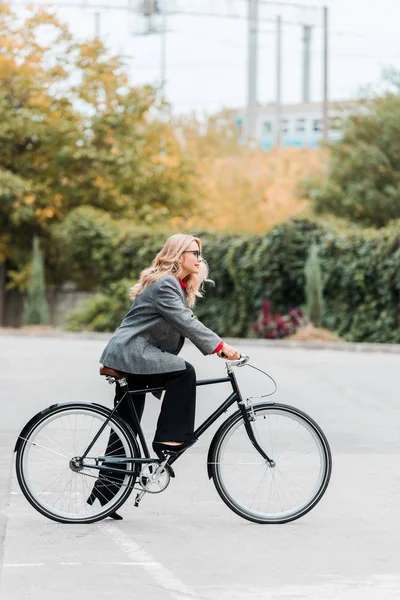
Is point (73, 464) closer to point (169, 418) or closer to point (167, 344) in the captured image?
Answer: point (169, 418)

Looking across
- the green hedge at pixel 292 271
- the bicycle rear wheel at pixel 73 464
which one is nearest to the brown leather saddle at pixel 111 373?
the bicycle rear wheel at pixel 73 464

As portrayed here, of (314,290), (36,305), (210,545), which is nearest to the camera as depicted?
(210,545)

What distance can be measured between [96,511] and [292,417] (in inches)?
47.6

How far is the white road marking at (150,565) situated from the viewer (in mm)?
→ 5664

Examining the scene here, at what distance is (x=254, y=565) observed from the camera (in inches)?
246

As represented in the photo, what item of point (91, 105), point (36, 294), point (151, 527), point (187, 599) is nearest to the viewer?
point (187, 599)

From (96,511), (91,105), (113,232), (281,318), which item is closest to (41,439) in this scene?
(96,511)

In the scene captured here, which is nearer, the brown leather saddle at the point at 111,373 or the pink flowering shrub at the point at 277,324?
the brown leather saddle at the point at 111,373

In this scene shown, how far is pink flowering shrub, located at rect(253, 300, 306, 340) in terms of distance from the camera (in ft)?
95.0

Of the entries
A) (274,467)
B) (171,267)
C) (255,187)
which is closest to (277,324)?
(274,467)

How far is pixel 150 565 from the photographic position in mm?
6227

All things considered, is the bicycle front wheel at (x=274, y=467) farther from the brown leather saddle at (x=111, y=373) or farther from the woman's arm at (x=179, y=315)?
the brown leather saddle at (x=111, y=373)

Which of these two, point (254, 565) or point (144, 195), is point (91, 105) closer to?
point (144, 195)

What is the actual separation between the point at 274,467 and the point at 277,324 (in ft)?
70.9
